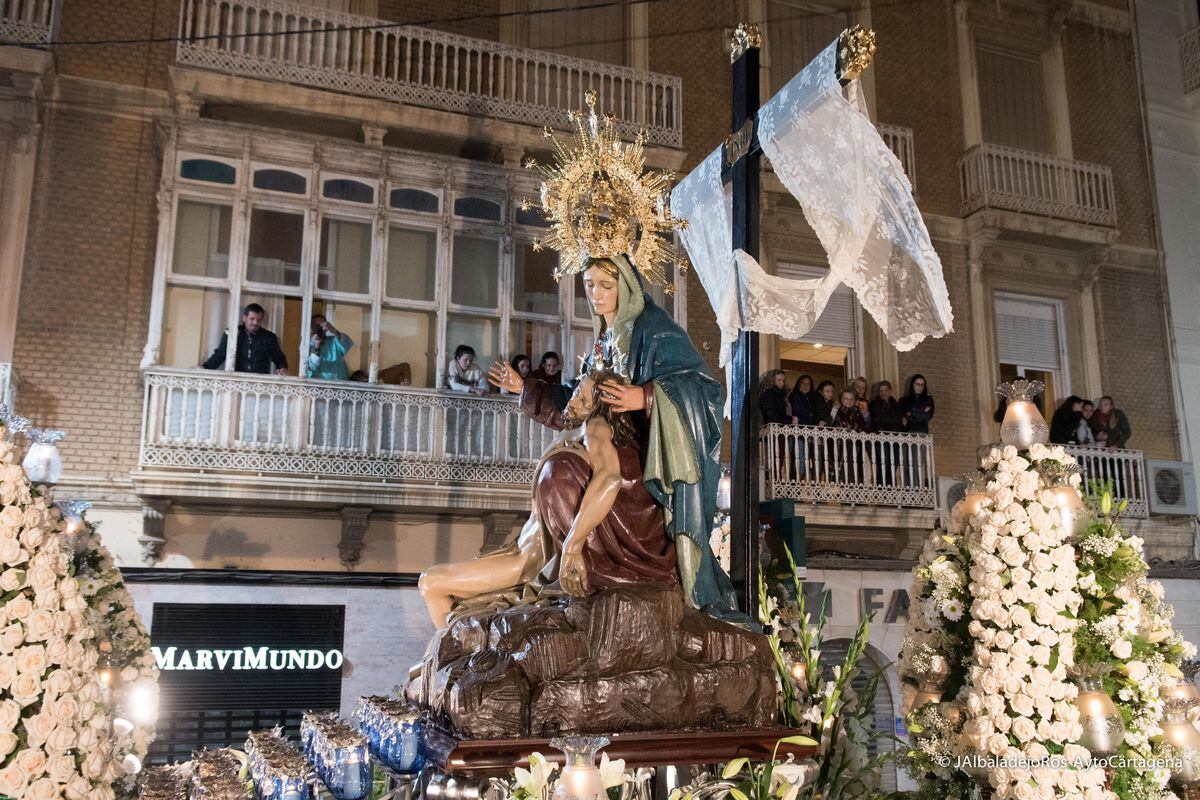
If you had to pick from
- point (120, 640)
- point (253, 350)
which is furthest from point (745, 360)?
point (253, 350)

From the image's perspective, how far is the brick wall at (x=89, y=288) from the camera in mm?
9875

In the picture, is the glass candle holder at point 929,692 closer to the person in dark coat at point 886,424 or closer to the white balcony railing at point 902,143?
the person in dark coat at point 886,424

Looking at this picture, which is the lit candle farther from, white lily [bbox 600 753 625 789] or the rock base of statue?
white lily [bbox 600 753 625 789]

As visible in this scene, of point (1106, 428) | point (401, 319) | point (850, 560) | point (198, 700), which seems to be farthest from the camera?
point (1106, 428)

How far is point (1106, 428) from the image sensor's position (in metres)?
13.3

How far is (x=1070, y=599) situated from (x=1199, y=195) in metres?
13.7

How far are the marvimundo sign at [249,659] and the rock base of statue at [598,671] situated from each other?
5.65 meters

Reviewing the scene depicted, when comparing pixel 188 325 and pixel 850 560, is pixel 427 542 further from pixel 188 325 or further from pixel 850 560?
pixel 850 560

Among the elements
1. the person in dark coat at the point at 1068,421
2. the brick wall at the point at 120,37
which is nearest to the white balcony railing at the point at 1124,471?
the person in dark coat at the point at 1068,421

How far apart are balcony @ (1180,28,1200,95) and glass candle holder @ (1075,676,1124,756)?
1439 centimetres

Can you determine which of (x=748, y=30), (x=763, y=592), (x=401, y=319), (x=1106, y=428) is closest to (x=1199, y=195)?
Answer: (x=1106, y=428)

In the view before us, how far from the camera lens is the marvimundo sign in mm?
8758

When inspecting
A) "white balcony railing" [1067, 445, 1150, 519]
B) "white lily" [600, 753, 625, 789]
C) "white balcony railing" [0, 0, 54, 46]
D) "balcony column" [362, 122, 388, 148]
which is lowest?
"white lily" [600, 753, 625, 789]

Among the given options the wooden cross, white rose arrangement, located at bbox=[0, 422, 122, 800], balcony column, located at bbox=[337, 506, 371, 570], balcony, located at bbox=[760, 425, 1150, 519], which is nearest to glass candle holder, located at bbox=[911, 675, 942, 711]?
the wooden cross
